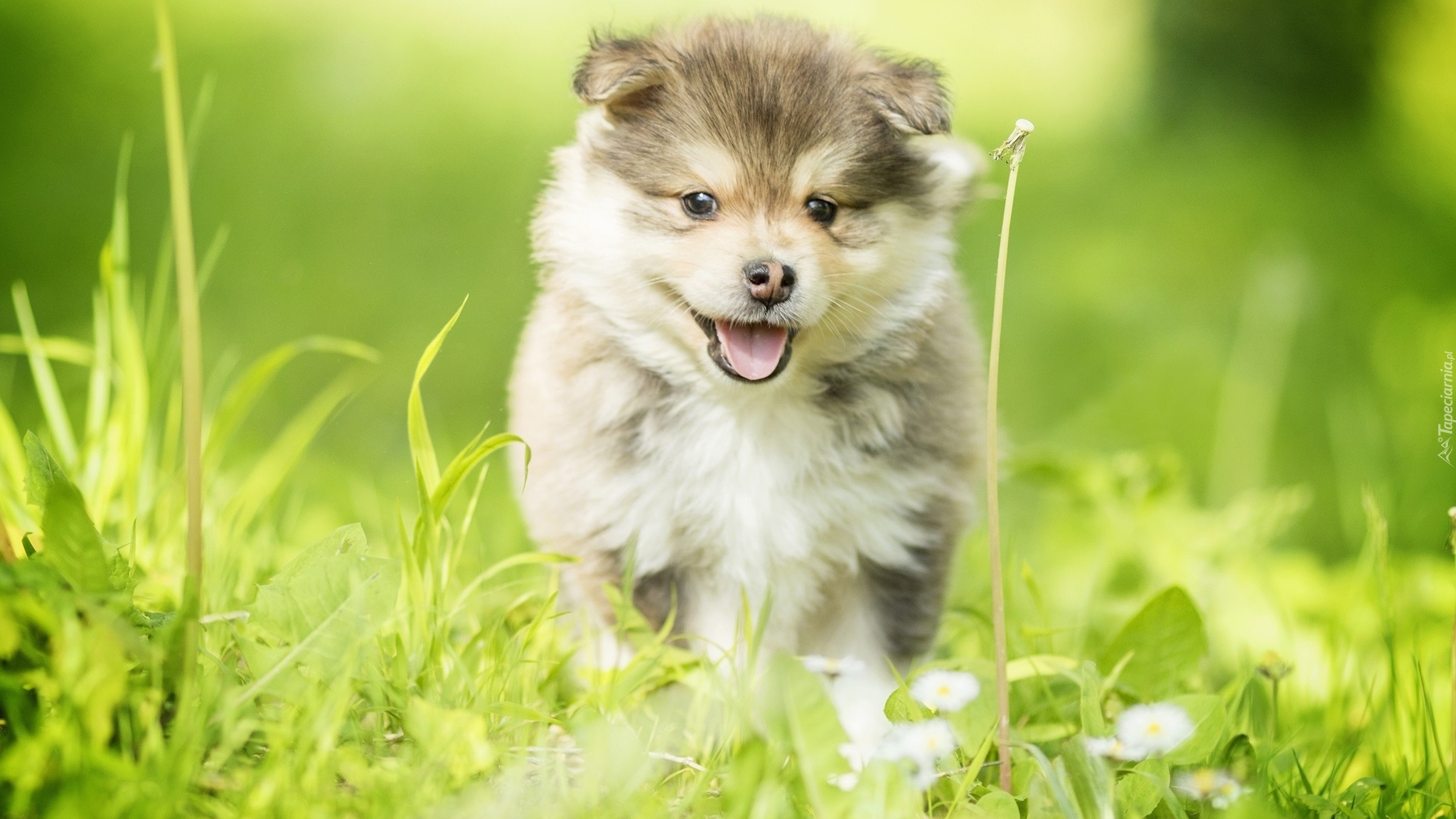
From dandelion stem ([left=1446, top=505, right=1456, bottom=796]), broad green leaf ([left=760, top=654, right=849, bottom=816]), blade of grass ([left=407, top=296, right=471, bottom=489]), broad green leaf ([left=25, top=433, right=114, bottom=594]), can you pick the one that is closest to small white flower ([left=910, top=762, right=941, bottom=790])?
broad green leaf ([left=760, top=654, right=849, bottom=816])

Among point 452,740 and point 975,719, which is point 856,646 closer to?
point 975,719

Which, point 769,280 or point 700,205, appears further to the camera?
point 700,205

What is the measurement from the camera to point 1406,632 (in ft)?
10.6

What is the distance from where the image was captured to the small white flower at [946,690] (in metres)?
1.90

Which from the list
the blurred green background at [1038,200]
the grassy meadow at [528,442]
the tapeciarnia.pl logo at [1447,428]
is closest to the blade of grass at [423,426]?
the grassy meadow at [528,442]

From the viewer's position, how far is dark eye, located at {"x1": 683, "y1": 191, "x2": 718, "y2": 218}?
2.45 meters

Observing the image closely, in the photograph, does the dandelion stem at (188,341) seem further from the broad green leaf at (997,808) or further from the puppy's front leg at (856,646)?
the puppy's front leg at (856,646)

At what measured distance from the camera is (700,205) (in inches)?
97.2

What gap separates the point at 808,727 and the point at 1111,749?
47cm

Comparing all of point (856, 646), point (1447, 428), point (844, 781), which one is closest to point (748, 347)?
Result: point (856, 646)

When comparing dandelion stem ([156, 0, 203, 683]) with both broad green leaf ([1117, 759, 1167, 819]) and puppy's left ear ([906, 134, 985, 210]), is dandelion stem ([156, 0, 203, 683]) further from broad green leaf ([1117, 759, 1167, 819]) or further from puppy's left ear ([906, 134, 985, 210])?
puppy's left ear ([906, 134, 985, 210])

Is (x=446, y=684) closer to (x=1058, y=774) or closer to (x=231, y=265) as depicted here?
(x=1058, y=774)

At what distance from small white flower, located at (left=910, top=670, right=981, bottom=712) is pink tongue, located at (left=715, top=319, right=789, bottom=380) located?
69 cm

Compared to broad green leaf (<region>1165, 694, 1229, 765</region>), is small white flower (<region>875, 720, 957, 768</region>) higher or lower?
higher
